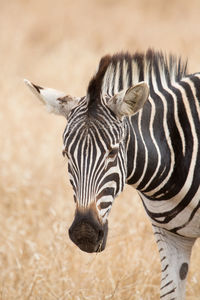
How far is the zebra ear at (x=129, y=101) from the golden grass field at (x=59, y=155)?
1.53 meters

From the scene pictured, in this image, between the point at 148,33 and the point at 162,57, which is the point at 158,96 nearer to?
the point at 162,57

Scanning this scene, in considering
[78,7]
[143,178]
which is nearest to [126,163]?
[143,178]

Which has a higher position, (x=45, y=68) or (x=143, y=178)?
(x=45, y=68)

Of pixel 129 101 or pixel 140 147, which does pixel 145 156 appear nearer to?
pixel 140 147

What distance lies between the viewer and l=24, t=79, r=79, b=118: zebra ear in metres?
3.97

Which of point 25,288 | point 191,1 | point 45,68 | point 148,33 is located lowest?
point 25,288

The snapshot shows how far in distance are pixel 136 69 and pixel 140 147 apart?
2.06 ft

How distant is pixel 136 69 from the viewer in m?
4.18

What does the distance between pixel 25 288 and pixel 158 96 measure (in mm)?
2332

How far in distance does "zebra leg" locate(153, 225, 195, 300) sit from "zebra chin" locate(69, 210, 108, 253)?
1125 millimetres

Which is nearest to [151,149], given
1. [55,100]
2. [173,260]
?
[55,100]

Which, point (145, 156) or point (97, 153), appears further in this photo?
point (145, 156)

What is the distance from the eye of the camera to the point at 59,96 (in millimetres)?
4055

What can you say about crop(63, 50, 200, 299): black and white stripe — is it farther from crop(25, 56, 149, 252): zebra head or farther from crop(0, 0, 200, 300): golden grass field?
crop(0, 0, 200, 300): golden grass field
